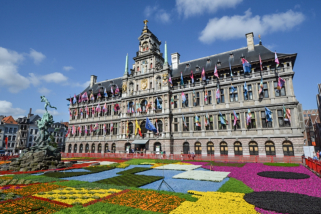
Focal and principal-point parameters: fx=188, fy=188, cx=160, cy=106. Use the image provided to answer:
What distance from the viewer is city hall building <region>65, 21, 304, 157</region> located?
3170 centimetres

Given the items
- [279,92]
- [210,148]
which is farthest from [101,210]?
[279,92]

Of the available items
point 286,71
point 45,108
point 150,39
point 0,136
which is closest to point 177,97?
point 150,39

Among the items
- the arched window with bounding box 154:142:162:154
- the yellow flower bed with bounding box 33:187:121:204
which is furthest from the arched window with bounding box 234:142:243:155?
the yellow flower bed with bounding box 33:187:121:204

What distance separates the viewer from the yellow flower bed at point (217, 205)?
807 cm

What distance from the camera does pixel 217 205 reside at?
8.76 meters

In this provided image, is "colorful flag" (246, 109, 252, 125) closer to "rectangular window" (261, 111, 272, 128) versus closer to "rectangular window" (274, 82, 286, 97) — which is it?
"rectangular window" (261, 111, 272, 128)

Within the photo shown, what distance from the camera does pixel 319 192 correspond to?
11.1 meters

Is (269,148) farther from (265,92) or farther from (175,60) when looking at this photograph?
(175,60)

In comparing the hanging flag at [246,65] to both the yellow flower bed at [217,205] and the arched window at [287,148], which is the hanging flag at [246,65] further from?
the yellow flower bed at [217,205]

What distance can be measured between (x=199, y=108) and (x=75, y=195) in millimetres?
30923

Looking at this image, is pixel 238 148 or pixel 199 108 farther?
pixel 199 108

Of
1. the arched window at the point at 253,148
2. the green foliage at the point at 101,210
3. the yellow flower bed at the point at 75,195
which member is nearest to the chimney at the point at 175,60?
the arched window at the point at 253,148

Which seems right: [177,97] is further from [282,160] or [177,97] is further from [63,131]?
[63,131]

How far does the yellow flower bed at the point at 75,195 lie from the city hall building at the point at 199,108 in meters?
27.6
